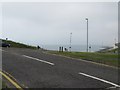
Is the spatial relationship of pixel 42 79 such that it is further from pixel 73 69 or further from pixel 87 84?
pixel 73 69

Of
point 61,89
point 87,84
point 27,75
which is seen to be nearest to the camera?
point 61,89

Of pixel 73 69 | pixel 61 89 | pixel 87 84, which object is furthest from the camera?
pixel 73 69

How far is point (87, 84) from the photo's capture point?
12422mm

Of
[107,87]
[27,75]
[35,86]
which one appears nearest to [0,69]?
[27,75]

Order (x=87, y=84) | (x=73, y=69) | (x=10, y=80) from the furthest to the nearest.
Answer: (x=73, y=69), (x=10, y=80), (x=87, y=84)

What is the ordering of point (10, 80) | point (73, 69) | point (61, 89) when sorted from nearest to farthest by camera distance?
point (61, 89) → point (10, 80) → point (73, 69)

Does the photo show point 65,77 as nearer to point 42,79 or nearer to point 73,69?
point 42,79

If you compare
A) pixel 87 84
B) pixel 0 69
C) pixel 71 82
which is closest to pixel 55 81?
pixel 71 82

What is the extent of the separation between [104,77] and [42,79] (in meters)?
3.08

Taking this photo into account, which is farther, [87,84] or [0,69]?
[0,69]

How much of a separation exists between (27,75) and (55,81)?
2234 millimetres

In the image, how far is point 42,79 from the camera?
13.6m

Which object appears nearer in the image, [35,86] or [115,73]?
[35,86]

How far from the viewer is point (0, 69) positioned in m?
17.1
